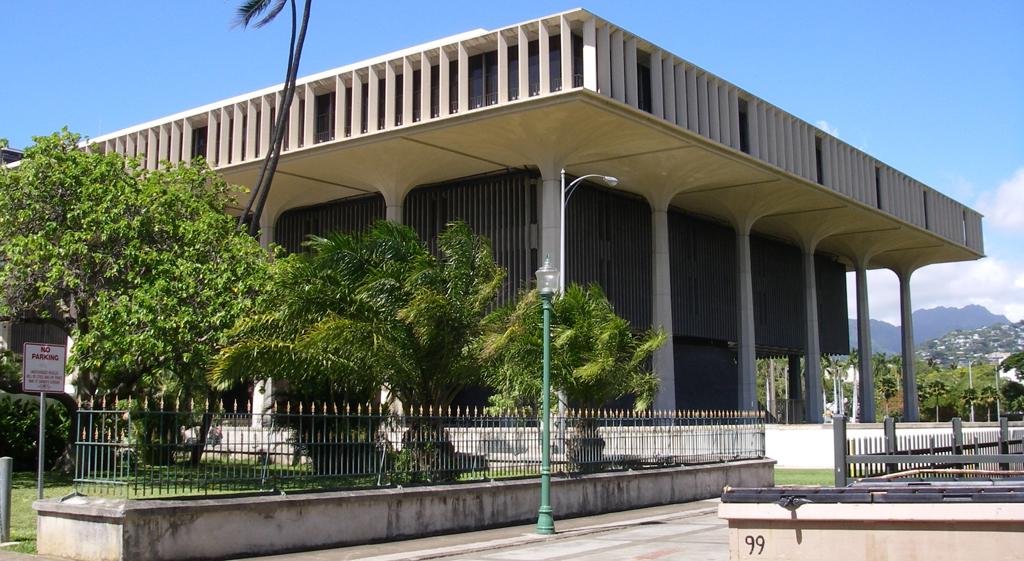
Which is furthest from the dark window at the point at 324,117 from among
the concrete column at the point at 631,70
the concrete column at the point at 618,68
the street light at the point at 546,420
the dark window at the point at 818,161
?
the street light at the point at 546,420

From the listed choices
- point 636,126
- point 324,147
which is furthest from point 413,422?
point 324,147

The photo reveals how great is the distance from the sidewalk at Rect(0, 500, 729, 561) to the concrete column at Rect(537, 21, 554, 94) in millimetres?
20825

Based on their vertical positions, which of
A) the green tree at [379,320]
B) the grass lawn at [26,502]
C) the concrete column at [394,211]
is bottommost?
the grass lawn at [26,502]

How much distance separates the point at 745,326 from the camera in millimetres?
51594

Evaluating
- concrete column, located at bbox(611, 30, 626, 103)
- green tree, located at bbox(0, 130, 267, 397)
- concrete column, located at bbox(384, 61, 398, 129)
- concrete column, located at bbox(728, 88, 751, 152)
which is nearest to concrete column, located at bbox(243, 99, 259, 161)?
concrete column, located at bbox(384, 61, 398, 129)

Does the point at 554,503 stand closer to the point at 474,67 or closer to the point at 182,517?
the point at 182,517

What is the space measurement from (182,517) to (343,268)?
21.4 ft

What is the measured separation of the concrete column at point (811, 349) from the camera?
5722 cm

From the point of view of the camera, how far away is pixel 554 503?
17922mm

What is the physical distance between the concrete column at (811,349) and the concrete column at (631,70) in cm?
2450

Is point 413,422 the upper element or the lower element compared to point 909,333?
lower

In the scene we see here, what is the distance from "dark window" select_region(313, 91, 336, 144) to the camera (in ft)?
139

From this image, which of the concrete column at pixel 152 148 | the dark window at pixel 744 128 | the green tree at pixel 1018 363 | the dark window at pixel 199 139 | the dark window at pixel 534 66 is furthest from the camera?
the green tree at pixel 1018 363

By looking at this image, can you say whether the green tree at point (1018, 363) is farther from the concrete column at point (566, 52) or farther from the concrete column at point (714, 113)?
the concrete column at point (566, 52)
